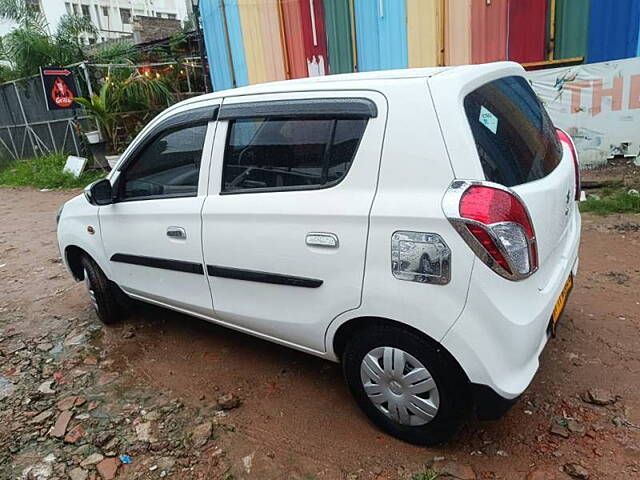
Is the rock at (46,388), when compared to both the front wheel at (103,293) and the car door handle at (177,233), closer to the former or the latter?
the front wheel at (103,293)

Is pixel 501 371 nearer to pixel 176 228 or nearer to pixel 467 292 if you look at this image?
pixel 467 292

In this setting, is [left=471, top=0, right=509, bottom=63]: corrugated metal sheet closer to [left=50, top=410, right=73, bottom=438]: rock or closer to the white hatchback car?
the white hatchback car

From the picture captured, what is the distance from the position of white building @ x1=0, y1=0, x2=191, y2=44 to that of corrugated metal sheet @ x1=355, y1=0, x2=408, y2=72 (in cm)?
2719

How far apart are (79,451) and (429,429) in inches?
71.0

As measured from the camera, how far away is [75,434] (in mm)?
2584

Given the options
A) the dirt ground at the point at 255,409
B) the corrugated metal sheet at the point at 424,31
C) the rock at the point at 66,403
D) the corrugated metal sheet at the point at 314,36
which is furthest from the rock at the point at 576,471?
the corrugated metal sheet at the point at 314,36

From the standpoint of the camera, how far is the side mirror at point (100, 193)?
10.1 ft

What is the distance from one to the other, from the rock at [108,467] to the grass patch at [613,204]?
5188 millimetres

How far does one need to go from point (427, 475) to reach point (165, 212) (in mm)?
1984

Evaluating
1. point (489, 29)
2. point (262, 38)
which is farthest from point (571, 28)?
point (262, 38)

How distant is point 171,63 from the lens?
475 inches

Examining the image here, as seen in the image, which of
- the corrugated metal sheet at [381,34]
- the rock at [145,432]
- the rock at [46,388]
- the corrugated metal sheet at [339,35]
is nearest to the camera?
the rock at [145,432]

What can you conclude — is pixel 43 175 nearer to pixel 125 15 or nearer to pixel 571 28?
pixel 571 28

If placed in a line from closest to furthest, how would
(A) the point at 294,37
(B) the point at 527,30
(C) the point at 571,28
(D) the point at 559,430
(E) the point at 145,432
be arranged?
1. (D) the point at 559,430
2. (E) the point at 145,432
3. (C) the point at 571,28
4. (B) the point at 527,30
5. (A) the point at 294,37
